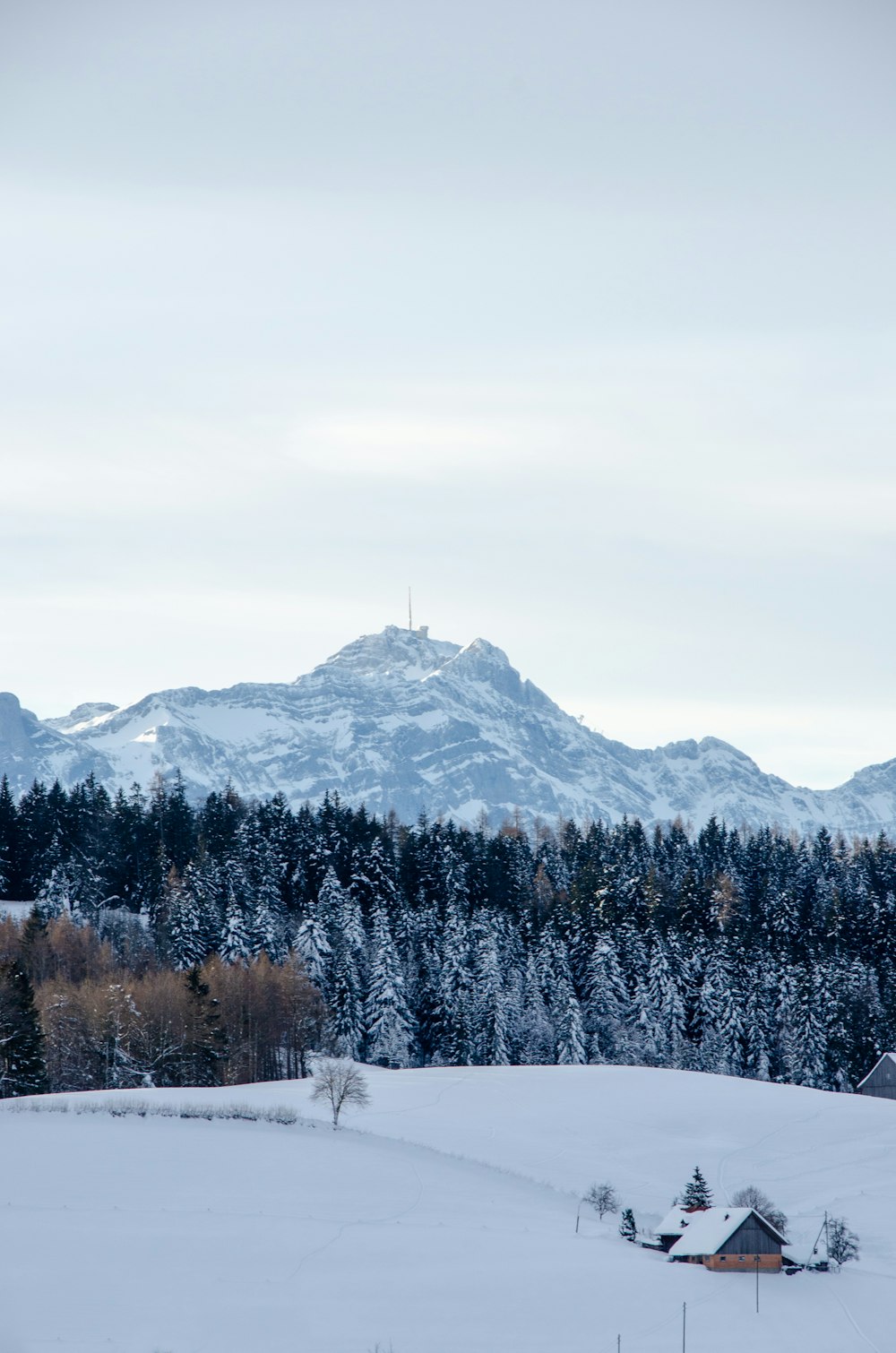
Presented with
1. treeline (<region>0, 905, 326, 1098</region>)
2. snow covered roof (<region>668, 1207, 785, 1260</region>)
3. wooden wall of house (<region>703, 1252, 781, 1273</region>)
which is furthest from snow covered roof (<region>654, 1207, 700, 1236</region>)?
treeline (<region>0, 905, 326, 1098</region>)

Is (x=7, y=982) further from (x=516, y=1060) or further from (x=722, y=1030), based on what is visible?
(x=722, y=1030)

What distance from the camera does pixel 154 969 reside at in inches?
3954

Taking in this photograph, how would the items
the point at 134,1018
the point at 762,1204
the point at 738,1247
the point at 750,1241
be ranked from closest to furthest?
the point at 738,1247 < the point at 750,1241 < the point at 762,1204 < the point at 134,1018

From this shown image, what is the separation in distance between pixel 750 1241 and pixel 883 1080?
4626cm

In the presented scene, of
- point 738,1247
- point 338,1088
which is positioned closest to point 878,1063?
point 338,1088

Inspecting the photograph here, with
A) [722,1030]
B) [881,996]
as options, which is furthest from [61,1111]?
[881,996]

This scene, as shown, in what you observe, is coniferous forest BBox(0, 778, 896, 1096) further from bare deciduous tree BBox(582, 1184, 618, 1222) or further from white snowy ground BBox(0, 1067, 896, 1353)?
bare deciduous tree BBox(582, 1184, 618, 1222)

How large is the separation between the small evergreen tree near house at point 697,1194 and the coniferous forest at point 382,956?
31.7 metres

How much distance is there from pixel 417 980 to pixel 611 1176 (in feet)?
143

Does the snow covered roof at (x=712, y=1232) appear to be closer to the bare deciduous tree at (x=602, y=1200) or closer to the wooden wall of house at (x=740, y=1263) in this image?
the wooden wall of house at (x=740, y=1263)

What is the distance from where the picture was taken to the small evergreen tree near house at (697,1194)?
6025 centimetres

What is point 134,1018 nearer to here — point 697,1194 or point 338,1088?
point 338,1088

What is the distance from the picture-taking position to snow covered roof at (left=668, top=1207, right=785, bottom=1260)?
53.6 meters

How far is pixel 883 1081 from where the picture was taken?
315ft
